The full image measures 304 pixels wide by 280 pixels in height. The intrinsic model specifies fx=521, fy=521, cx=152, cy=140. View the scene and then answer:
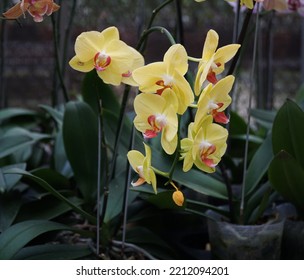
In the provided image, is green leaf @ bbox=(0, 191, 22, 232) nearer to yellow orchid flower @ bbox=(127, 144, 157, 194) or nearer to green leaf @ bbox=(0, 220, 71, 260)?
green leaf @ bbox=(0, 220, 71, 260)

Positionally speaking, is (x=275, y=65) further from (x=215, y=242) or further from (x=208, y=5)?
(x=215, y=242)

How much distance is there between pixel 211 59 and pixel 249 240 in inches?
15.4

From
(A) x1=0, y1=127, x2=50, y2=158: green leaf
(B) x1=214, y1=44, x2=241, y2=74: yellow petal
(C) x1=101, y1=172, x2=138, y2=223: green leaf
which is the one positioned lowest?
(C) x1=101, y1=172, x2=138, y2=223: green leaf

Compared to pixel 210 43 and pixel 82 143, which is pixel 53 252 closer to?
pixel 82 143

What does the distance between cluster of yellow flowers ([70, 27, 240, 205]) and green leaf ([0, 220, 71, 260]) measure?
27 centimetres

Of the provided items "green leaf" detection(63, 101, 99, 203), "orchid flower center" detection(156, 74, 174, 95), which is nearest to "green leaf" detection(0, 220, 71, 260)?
"green leaf" detection(63, 101, 99, 203)

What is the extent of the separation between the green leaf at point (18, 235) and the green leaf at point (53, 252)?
4 cm

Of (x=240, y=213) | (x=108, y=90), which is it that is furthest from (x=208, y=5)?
(x=240, y=213)

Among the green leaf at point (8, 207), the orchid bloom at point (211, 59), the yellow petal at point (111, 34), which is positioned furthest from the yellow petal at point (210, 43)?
the green leaf at point (8, 207)

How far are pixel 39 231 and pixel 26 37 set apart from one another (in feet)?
6.46

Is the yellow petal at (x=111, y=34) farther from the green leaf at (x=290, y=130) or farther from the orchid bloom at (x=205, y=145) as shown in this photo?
the green leaf at (x=290, y=130)

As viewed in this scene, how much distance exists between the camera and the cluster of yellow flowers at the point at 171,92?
0.57m

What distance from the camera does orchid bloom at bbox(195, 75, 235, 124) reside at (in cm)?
57

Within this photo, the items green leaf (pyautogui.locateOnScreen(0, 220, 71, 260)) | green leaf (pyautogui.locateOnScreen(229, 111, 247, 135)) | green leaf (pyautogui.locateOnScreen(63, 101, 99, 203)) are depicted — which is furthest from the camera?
green leaf (pyautogui.locateOnScreen(229, 111, 247, 135))
